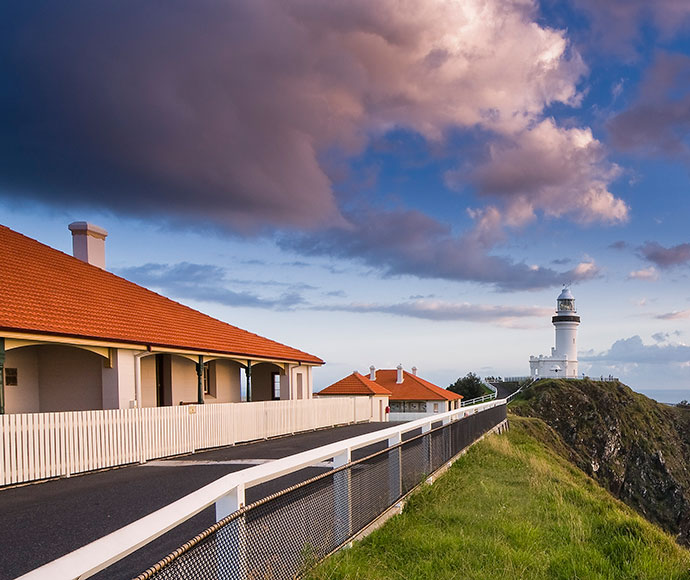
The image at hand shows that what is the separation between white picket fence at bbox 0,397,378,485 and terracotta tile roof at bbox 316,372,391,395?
74.7ft

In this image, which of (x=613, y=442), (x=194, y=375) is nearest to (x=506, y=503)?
(x=194, y=375)

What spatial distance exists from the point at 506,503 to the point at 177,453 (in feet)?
29.6

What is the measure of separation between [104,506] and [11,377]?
9705 mm

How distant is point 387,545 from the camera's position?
623cm

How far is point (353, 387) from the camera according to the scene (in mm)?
43844

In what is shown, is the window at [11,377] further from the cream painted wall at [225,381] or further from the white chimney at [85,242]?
the cream painted wall at [225,381]

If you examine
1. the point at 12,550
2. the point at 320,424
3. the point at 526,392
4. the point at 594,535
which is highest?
the point at 12,550

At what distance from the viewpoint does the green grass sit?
5754 mm

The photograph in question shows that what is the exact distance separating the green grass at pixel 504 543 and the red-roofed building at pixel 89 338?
945cm

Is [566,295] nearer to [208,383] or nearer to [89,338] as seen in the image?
[208,383]

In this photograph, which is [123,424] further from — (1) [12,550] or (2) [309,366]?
(2) [309,366]

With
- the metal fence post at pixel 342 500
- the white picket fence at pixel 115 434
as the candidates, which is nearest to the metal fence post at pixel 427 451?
the metal fence post at pixel 342 500

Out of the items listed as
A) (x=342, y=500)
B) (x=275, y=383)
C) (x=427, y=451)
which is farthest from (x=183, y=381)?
(x=342, y=500)

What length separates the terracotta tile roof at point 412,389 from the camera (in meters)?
55.3
